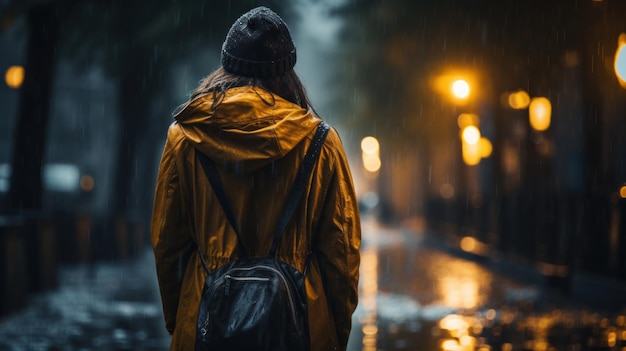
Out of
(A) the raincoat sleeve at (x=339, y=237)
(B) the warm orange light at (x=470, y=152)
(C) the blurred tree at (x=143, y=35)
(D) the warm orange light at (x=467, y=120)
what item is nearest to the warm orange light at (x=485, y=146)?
(B) the warm orange light at (x=470, y=152)

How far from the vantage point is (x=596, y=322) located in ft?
32.3

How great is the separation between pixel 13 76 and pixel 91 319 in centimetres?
3288

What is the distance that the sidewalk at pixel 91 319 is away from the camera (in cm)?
845

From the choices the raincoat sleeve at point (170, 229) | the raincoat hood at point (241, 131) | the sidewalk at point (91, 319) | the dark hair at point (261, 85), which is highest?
the dark hair at point (261, 85)

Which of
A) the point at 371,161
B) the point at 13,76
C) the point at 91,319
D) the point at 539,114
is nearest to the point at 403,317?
the point at 91,319

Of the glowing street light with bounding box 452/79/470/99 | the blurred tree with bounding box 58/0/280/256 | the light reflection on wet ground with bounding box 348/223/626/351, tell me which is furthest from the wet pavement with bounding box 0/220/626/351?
the glowing street light with bounding box 452/79/470/99

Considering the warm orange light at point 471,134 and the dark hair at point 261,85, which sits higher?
the warm orange light at point 471,134

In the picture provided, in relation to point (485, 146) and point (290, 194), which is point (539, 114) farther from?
point (290, 194)

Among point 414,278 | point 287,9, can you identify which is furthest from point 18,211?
point 414,278

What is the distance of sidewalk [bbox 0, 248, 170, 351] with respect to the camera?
8.45 m

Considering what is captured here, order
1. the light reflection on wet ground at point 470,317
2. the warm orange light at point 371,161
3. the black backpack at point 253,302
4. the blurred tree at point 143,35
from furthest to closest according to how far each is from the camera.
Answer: the warm orange light at point 371,161
the blurred tree at point 143,35
the light reflection on wet ground at point 470,317
the black backpack at point 253,302

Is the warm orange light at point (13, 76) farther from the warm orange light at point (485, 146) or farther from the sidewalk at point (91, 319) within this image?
the sidewalk at point (91, 319)

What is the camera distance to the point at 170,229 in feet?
10.2

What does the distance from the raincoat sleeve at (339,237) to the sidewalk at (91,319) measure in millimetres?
5283
